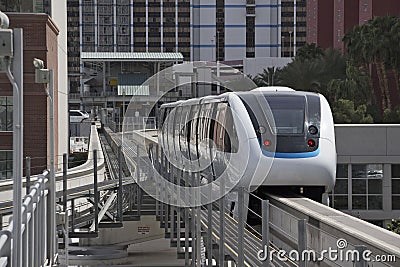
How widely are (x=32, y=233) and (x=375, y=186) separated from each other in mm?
23836

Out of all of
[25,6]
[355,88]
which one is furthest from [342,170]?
[355,88]

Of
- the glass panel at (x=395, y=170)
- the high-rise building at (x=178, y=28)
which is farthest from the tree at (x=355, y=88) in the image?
the high-rise building at (x=178, y=28)

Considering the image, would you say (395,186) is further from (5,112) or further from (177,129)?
(5,112)

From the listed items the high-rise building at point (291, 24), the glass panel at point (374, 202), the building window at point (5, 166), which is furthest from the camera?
the high-rise building at point (291, 24)

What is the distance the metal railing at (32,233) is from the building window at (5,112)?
61.4 feet

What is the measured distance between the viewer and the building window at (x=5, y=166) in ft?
68.3

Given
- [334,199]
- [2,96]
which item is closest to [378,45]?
[334,199]

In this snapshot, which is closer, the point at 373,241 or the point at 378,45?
the point at 373,241

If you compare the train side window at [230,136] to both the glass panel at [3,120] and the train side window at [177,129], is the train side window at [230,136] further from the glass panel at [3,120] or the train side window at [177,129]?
the glass panel at [3,120]

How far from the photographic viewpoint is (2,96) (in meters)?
28.1

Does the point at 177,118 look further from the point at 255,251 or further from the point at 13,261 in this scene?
the point at 13,261

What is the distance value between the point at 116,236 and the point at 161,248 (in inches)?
292

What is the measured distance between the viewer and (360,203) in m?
30.0

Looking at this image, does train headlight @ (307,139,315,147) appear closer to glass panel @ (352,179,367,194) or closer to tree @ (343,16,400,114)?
glass panel @ (352,179,367,194)
